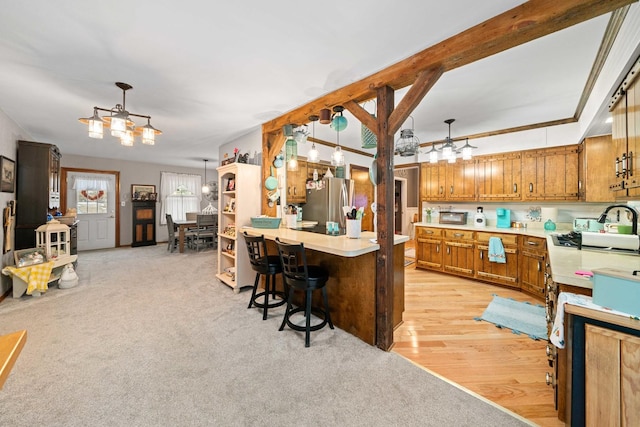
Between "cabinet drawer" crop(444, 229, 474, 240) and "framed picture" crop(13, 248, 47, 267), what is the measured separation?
6.11m

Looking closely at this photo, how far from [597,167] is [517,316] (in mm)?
2109

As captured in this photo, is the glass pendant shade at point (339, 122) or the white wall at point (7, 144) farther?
the white wall at point (7, 144)

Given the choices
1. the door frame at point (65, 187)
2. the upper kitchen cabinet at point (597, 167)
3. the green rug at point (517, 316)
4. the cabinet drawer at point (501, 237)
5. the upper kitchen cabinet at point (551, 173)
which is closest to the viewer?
the green rug at point (517, 316)

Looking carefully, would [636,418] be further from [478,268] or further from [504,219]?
[504,219]

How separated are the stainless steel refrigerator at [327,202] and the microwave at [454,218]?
1.80 meters

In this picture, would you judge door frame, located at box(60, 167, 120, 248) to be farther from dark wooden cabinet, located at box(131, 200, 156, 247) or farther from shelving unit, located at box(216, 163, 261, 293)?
shelving unit, located at box(216, 163, 261, 293)

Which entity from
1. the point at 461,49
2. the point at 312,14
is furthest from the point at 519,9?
the point at 312,14

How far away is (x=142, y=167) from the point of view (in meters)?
7.34

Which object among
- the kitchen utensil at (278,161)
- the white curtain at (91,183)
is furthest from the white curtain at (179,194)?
the kitchen utensil at (278,161)

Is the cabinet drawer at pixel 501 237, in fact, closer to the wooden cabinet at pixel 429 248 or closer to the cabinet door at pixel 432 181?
the wooden cabinet at pixel 429 248

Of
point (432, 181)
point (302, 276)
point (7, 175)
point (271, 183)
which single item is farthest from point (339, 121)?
point (7, 175)

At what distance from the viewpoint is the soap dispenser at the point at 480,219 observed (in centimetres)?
422

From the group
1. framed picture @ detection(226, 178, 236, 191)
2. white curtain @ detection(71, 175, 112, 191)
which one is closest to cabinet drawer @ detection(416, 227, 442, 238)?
framed picture @ detection(226, 178, 236, 191)

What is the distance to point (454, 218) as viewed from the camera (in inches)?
174
